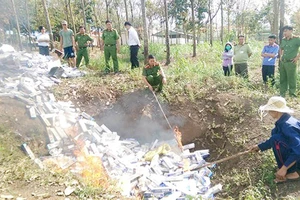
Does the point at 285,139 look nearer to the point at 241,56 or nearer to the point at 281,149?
the point at 281,149

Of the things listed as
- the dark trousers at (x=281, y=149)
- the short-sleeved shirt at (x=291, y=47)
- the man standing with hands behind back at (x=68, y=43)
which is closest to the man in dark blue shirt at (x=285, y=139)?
the dark trousers at (x=281, y=149)

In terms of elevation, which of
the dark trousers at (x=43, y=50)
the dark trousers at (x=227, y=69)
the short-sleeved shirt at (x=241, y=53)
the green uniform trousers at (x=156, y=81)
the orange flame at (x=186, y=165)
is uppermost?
the dark trousers at (x=43, y=50)

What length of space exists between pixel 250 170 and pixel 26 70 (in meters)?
7.23

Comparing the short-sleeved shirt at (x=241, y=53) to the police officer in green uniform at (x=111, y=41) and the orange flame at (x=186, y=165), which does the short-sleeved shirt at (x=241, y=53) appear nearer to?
the orange flame at (x=186, y=165)

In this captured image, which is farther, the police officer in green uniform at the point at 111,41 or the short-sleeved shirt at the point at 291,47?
the police officer in green uniform at the point at 111,41

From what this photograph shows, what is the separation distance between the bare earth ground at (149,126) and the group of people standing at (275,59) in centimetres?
113

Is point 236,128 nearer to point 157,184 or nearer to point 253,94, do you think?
point 253,94

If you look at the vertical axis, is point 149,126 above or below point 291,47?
below

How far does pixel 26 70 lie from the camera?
8.68 metres

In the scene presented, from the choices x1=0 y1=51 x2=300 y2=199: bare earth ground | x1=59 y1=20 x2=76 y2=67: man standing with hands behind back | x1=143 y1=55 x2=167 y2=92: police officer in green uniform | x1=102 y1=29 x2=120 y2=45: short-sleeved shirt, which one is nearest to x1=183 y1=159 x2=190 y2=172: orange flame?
x1=0 y1=51 x2=300 y2=199: bare earth ground

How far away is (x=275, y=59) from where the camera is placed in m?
7.40

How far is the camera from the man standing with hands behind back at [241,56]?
7.86m

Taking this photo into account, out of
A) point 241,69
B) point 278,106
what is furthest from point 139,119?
point 278,106

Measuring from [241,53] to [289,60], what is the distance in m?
1.47
